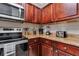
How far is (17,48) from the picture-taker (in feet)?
3.60

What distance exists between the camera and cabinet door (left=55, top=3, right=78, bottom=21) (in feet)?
4.21

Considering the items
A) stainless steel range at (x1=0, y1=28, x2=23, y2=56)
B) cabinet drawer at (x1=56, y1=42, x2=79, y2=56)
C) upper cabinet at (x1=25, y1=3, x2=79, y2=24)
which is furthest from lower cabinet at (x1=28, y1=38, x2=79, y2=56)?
upper cabinet at (x1=25, y1=3, x2=79, y2=24)

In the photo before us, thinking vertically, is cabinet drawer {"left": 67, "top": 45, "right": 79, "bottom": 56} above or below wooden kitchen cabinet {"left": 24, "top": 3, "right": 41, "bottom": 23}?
below

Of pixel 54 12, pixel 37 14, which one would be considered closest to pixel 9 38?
pixel 37 14

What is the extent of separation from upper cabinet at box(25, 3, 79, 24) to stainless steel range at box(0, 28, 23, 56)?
457 mm

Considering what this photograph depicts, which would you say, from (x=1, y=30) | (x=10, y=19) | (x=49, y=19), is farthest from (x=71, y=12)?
(x=1, y=30)

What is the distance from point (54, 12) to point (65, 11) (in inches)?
11.2

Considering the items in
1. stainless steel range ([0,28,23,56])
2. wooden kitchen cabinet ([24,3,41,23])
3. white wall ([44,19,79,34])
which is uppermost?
wooden kitchen cabinet ([24,3,41,23])

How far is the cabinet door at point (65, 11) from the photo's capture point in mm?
1282

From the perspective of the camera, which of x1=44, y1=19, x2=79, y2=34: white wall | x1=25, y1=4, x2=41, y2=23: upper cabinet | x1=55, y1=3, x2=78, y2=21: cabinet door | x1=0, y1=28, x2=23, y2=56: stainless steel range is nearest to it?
x1=0, y1=28, x2=23, y2=56: stainless steel range

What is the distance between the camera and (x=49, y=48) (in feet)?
4.65

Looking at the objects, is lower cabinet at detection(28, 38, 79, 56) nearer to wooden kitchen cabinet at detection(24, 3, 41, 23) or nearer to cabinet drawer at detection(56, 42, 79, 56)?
cabinet drawer at detection(56, 42, 79, 56)

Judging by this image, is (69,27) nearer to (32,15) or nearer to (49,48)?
(49,48)

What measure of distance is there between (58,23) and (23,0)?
89 centimetres
